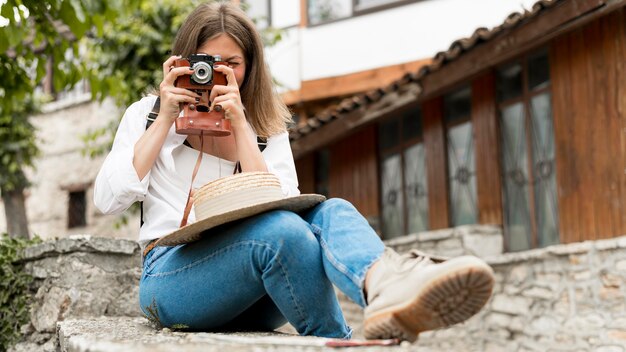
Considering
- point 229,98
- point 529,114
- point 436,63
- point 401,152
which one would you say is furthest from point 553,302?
point 229,98

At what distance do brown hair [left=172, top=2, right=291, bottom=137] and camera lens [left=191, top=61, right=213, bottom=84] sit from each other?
183 millimetres

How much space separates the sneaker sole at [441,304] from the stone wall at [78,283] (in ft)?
7.08

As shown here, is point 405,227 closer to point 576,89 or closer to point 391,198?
point 391,198

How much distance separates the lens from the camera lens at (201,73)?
267 cm

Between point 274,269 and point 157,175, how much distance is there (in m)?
0.64

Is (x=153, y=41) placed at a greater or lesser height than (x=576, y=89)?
greater

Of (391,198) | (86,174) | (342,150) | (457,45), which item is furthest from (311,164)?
(86,174)

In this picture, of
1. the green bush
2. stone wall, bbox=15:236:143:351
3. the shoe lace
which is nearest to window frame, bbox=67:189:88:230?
the green bush

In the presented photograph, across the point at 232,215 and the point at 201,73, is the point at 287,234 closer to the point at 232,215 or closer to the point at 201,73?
the point at 232,215

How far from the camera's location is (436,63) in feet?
24.6

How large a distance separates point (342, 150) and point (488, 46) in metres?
3.11

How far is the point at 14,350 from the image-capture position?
395cm

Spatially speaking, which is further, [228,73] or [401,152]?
[401,152]

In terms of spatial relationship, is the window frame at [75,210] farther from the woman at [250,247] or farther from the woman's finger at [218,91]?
the woman's finger at [218,91]
